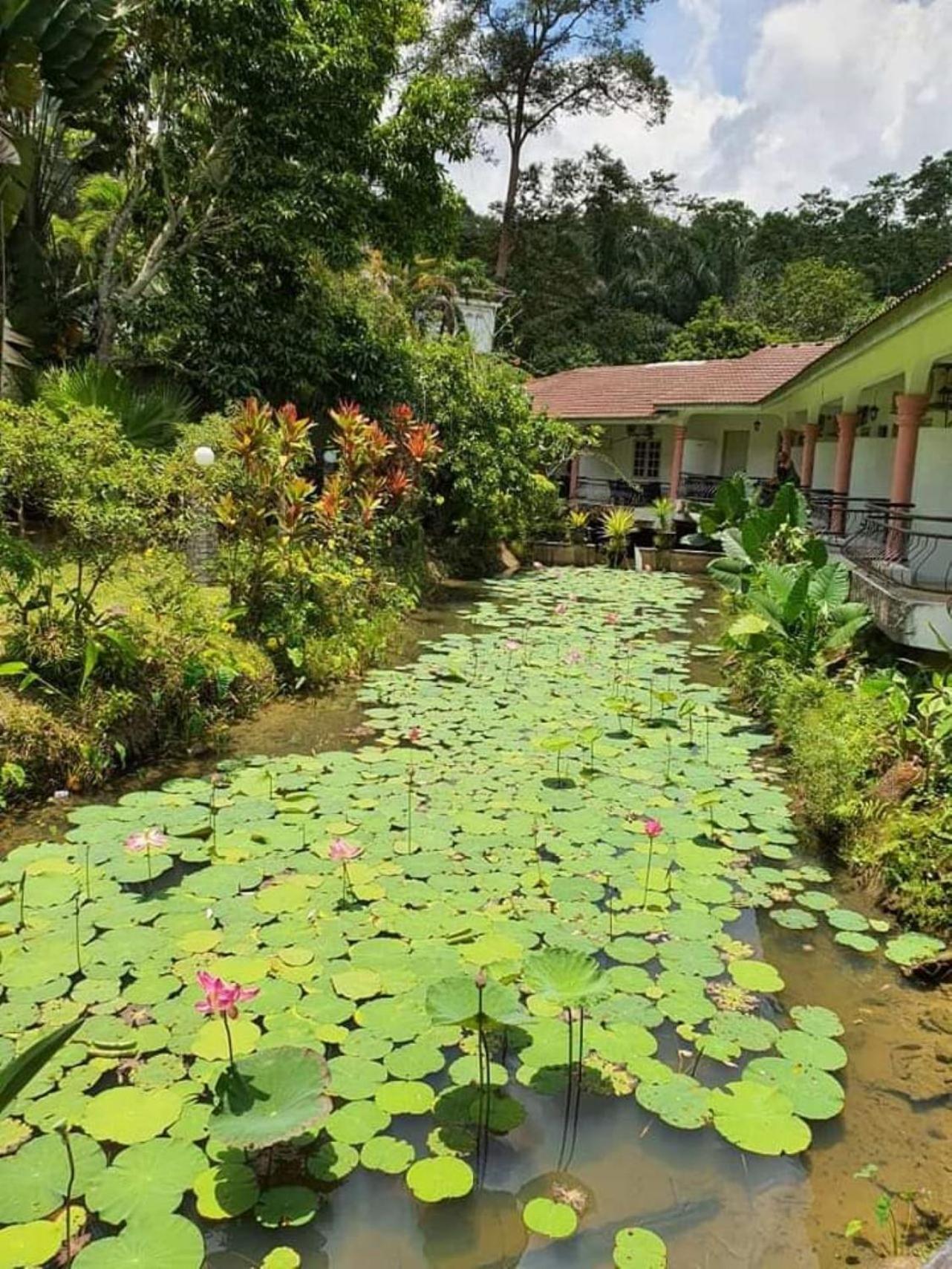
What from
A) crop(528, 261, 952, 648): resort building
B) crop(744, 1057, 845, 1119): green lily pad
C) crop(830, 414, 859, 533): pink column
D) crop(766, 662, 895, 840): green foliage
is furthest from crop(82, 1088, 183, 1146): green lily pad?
crop(830, 414, 859, 533): pink column

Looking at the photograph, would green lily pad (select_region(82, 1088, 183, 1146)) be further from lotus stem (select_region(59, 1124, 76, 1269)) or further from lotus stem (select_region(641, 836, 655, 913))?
lotus stem (select_region(641, 836, 655, 913))

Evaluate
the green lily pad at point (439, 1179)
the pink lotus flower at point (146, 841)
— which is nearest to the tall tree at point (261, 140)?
the pink lotus flower at point (146, 841)

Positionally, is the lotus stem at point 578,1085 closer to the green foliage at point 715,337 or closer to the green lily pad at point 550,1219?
the green lily pad at point 550,1219

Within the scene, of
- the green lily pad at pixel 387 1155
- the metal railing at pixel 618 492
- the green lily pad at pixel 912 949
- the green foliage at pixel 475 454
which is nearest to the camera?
the green lily pad at pixel 387 1155

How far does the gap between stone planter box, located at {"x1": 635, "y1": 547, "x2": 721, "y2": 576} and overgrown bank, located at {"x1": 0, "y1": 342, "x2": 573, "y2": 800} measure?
6.04m

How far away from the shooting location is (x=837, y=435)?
51.2 ft

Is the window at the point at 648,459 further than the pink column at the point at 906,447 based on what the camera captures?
Yes

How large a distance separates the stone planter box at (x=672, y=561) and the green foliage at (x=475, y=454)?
2615 millimetres

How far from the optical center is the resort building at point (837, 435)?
8125mm

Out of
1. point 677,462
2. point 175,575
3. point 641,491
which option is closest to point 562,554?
point 641,491

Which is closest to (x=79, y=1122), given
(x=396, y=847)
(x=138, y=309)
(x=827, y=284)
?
(x=396, y=847)

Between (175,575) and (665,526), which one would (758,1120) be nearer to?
(175,575)

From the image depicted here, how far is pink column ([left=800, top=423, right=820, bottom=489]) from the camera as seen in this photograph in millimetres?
15555

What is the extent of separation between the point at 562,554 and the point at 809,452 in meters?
4.77
